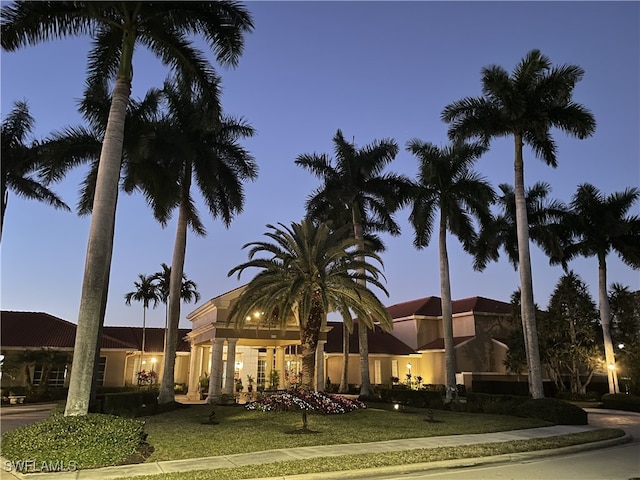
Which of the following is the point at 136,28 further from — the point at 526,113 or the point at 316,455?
the point at 526,113

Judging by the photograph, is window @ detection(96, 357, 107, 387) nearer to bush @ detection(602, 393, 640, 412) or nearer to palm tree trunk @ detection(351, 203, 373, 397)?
palm tree trunk @ detection(351, 203, 373, 397)

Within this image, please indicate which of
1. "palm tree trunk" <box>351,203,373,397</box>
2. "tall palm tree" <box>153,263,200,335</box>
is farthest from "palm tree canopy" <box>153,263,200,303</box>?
"palm tree trunk" <box>351,203,373,397</box>

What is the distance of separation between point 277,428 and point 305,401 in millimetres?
3415

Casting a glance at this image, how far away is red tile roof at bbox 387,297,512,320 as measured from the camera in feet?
136

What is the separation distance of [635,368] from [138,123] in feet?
107

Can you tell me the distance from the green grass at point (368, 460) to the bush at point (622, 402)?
1612 cm

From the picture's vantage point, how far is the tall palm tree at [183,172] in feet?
74.0

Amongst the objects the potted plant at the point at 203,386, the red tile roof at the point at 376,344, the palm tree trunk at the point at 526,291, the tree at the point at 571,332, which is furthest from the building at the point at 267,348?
the palm tree trunk at the point at 526,291

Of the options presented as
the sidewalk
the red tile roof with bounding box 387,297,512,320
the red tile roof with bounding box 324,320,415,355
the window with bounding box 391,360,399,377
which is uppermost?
the red tile roof with bounding box 387,297,512,320

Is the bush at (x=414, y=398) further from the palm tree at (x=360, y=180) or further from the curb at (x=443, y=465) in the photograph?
the curb at (x=443, y=465)

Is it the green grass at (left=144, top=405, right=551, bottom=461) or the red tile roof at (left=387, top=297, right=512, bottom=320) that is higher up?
the red tile roof at (left=387, top=297, right=512, bottom=320)

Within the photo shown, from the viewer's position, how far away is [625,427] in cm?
1872

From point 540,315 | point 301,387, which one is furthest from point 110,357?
point 540,315

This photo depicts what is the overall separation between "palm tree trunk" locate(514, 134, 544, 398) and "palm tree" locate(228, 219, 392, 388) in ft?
21.8
